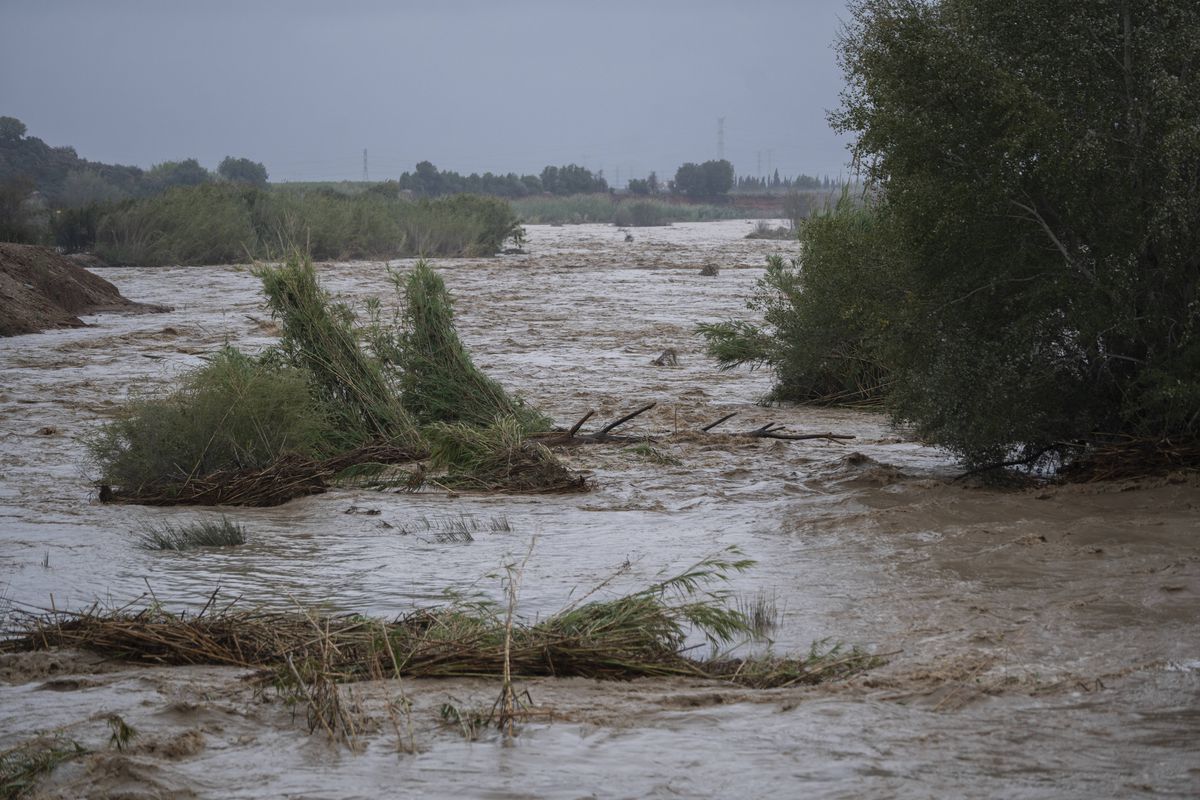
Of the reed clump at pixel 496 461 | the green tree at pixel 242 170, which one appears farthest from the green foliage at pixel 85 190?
the reed clump at pixel 496 461

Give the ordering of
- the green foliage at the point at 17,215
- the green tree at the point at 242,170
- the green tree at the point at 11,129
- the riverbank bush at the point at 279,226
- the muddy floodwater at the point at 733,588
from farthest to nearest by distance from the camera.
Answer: the green tree at the point at 242,170, the green tree at the point at 11,129, the riverbank bush at the point at 279,226, the green foliage at the point at 17,215, the muddy floodwater at the point at 733,588

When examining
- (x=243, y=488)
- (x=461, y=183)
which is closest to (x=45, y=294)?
(x=243, y=488)

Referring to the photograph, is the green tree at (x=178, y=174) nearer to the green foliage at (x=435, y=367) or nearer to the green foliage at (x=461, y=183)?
the green foliage at (x=461, y=183)

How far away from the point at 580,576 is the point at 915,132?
13.5 ft

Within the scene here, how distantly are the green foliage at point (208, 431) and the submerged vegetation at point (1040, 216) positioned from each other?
5119 mm

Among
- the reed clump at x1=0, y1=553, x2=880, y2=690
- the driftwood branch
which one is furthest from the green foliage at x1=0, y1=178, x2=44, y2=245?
the reed clump at x1=0, y1=553, x2=880, y2=690

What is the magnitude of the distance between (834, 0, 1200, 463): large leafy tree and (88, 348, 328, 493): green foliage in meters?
5.33

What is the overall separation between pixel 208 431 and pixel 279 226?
29.6 m

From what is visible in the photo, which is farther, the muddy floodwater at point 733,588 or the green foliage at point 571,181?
the green foliage at point 571,181

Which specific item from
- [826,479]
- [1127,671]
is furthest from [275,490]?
[1127,671]

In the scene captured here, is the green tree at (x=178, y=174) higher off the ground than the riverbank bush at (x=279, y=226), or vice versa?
the green tree at (x=178, y=174)

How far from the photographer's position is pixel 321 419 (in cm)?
1177

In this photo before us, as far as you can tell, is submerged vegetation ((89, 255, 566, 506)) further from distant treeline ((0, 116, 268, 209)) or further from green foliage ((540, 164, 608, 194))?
green foliage ((540, 164, 608, 194))

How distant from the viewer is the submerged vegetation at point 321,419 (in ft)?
35.1
